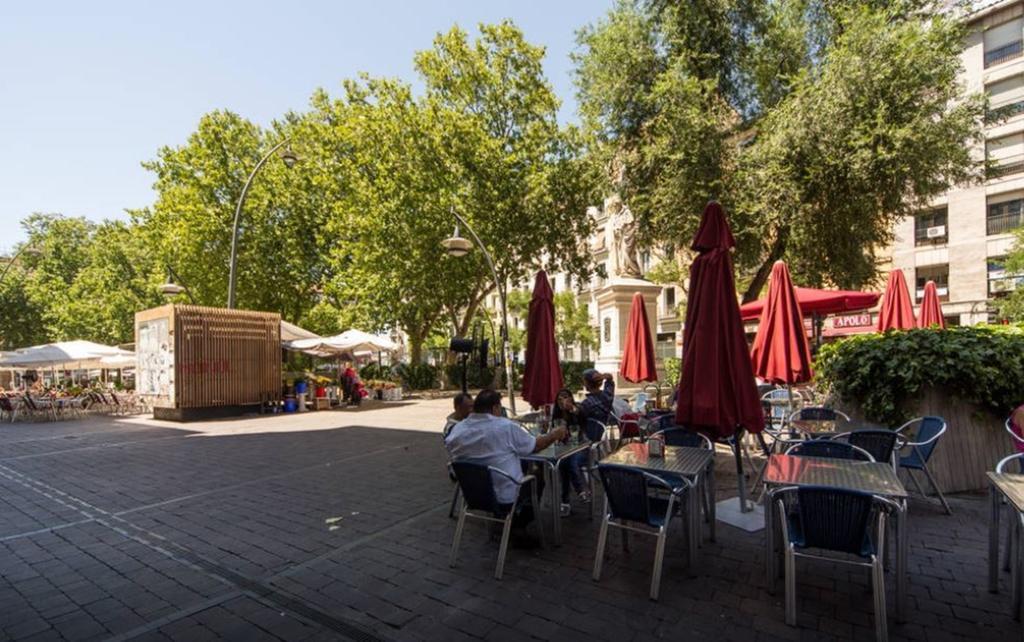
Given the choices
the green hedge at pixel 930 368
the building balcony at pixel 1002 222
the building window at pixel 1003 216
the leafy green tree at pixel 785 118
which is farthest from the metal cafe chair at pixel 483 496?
the building window at pixel 1003 216

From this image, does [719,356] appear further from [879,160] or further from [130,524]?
[879,160]

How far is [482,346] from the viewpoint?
13.9 metres

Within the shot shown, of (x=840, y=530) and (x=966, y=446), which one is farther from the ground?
(x=840, y=530)

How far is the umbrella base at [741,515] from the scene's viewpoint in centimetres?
504

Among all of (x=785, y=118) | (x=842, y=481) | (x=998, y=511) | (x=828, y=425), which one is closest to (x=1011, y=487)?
(x=998, y=511)

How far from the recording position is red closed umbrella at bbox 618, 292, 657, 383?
10102mm

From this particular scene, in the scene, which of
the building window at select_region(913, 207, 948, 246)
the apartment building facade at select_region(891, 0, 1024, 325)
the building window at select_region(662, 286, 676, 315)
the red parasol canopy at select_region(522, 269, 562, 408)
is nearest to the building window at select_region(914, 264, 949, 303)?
the apartment building facade at select_region(891, 0, 1024, 325)

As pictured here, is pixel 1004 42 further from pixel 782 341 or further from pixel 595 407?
pixel 595 407

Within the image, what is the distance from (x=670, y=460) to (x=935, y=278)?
35473 mm

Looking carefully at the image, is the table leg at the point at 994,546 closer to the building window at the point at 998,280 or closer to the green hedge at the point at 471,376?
the green hedge at the point at 471,376

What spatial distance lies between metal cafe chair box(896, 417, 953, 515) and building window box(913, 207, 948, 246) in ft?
102

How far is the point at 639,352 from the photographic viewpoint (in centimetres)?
1023

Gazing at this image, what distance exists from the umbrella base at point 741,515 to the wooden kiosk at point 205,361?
1548 centimetres

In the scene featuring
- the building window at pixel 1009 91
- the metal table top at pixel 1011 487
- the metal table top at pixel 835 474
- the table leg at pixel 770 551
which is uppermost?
the building window at pixel 1009 91
